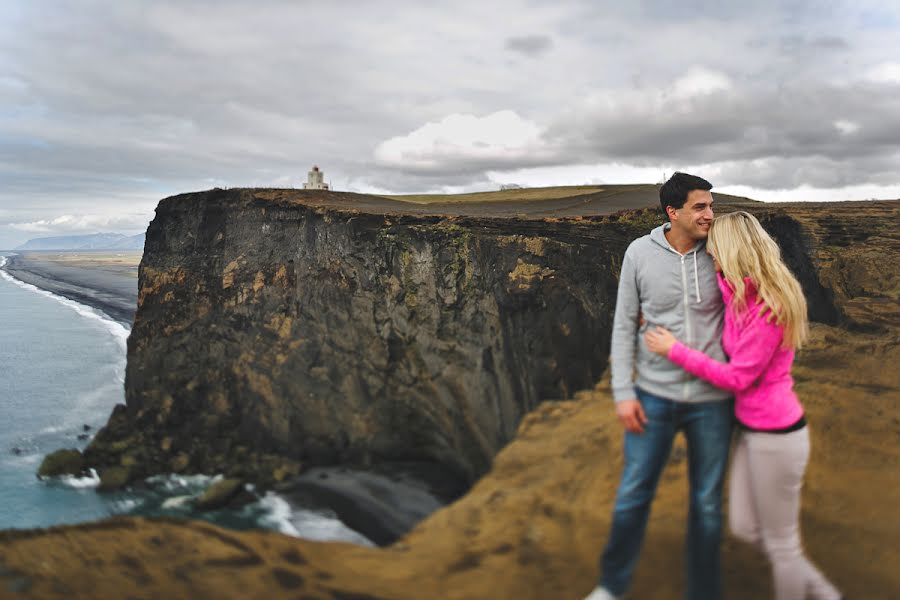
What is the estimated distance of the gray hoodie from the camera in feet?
11.9

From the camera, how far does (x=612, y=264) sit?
1739cm

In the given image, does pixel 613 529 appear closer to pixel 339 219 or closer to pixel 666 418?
pixel 666 418

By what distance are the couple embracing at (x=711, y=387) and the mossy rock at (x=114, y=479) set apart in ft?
79.4

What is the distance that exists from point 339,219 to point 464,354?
944cm

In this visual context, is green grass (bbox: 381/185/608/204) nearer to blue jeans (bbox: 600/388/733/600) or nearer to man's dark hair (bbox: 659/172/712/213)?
man's dark hair (bbox: 659/172/712/213)

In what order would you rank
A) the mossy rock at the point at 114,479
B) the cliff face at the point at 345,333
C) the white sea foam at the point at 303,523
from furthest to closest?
the mossy rock at the point at 114,479 < the cliff face at the point at 345,333 < the white sea foam at the point at 303,523

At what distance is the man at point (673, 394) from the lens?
3600 millimetres

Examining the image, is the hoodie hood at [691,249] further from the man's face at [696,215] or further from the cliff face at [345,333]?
the cliff face at [345,333]

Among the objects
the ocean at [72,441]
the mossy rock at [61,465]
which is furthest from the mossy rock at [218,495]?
the mossy rock at [61,465]

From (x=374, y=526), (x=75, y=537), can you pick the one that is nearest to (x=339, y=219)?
(x=374, y=526)

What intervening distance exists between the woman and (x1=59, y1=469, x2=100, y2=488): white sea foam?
85.9 ft

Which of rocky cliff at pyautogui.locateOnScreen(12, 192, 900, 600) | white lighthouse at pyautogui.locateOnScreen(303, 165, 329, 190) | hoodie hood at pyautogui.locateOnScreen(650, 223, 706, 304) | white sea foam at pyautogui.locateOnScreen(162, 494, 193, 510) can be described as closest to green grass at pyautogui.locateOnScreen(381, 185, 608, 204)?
white lighthouse at pyautogui.locateOnScreen(303, 165, 329, 190)

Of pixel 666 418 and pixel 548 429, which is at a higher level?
pixel 666 418

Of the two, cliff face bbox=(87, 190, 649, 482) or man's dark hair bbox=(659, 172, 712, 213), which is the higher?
man's dark hair bbox=(659, 172, 712, 213)
